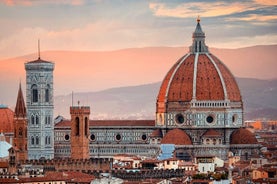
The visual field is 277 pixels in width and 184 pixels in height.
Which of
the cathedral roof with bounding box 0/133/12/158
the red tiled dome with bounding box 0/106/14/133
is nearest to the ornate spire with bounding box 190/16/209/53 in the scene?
the cathedral roof with bounding box 0/133/12/158

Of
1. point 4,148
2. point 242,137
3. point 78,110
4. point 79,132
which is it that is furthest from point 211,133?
point 4,148

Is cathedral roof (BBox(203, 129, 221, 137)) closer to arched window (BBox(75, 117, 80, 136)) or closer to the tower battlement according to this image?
the tower battlement

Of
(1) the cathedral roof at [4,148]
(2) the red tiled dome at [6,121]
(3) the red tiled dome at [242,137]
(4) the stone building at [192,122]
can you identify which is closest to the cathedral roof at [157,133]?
(4) the stone building at [192,122]

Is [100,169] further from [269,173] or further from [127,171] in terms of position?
[269,173]

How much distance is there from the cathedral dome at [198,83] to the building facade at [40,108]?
977 cm

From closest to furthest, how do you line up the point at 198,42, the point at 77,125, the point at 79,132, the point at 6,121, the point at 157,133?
the point at 79,132 → the point at 77,125 → the point at 157,133 → the point at 198,42 → the point at 6,121

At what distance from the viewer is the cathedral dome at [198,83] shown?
134750mm

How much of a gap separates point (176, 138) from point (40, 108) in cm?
1267

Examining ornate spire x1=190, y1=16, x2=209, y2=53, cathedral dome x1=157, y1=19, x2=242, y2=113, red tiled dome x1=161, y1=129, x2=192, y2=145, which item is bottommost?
red tiled dome x1=161, y1=129, x2=192, y2=145

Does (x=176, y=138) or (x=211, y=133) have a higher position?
(x=211, y=133)

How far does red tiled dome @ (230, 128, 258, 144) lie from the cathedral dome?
3.10 m

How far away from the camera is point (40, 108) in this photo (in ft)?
447

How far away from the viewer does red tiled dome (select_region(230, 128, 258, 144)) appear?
5187 inches

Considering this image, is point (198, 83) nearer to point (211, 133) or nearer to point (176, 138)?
point (211, 133)
